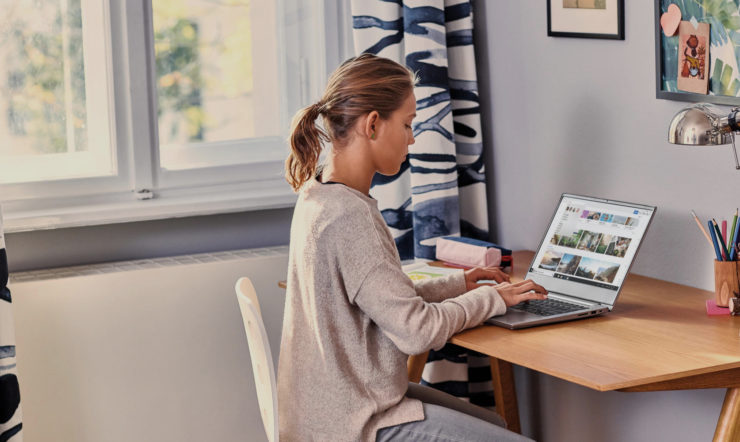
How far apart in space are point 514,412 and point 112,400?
97cm

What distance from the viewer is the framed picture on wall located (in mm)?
2148

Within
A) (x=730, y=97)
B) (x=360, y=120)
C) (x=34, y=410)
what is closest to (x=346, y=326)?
(x=360, y=120)

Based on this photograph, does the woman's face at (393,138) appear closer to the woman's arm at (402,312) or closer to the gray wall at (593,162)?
the woman's arm at (402,312)

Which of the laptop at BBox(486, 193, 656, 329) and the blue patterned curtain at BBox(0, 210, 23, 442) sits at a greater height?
the laptop at BBox(486, 193, 656, 329)

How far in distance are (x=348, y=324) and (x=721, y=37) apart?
892 mm

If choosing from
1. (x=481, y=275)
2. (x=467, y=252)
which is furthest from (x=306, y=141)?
(x=467, y=252)

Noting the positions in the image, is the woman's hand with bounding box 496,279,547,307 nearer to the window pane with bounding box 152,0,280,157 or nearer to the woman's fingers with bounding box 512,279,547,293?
the woman's fingers with bounding box 512,279,547,293

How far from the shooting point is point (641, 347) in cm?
166

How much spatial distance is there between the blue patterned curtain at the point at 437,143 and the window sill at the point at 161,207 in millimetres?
312

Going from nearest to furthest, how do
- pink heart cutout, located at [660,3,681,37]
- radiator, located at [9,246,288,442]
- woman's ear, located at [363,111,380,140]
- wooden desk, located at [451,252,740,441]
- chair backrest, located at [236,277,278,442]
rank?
1. wooden desk, located at [451,252,740,441]
2. chair backrest, located at [236,277,278,442]
3. woman's ear, located at [363,111,380,140]
4. pink heart cutout, located at [660,3,681,37]
5. radiator, located at [9,246,288,442]

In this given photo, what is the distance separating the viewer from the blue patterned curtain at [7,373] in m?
2.09

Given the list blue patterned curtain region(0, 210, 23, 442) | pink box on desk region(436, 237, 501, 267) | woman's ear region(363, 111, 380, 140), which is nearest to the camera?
woman's ear region(363, 111, 380, 140)

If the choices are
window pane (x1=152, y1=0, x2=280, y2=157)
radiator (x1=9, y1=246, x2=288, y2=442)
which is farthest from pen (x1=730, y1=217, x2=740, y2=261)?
window pane (x1=152, y1=0, x2=280, y2=157)

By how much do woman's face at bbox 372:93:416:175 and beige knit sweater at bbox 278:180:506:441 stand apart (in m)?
0.09
